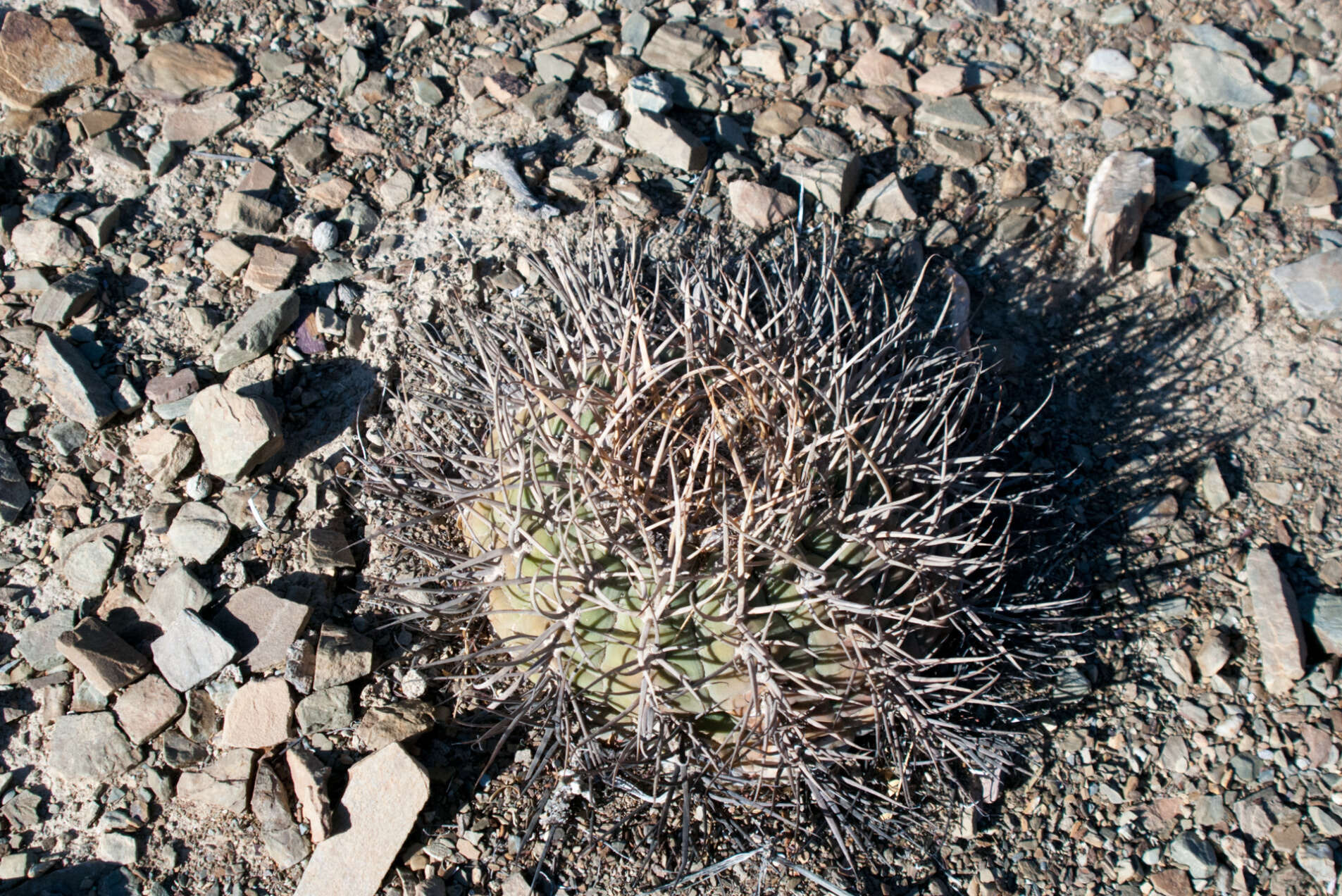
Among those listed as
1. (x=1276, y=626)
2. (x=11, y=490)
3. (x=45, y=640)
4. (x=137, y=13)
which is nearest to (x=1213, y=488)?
(x=1276, y=626)

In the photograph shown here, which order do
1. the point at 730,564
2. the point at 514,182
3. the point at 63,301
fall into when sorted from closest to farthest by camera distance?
the point at 730,564, the point at 63,301, the point at 514,182

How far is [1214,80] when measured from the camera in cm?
325

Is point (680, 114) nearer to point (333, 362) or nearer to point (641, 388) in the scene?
point (333, 362)

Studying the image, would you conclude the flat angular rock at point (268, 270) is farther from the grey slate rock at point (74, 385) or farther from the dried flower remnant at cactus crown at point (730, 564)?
the dried flower remnant at cactus crown at point (730, 564)

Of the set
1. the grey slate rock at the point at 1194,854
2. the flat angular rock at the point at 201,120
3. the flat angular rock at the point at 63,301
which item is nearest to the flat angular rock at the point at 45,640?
the flat angular rock at the point at 63,301

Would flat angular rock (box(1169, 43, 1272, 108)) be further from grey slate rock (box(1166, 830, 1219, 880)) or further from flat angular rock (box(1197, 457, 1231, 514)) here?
grey slate rock (box(1166, 830, 1219, 880))

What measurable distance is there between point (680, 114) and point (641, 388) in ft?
5.73

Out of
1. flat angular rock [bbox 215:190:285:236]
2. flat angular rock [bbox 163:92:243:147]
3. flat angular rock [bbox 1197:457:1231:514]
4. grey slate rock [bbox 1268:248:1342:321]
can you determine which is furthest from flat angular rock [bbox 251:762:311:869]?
grey slate rock [bbox 1268:248:1342:321]

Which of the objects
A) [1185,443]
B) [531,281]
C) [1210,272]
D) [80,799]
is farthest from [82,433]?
[1210,272]

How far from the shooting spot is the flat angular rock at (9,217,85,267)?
9.12ft

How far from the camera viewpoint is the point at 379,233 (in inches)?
114

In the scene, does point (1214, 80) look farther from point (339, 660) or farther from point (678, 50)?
point (339, 660)

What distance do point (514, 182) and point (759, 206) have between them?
29.2 inches

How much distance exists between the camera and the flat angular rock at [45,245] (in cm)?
278
